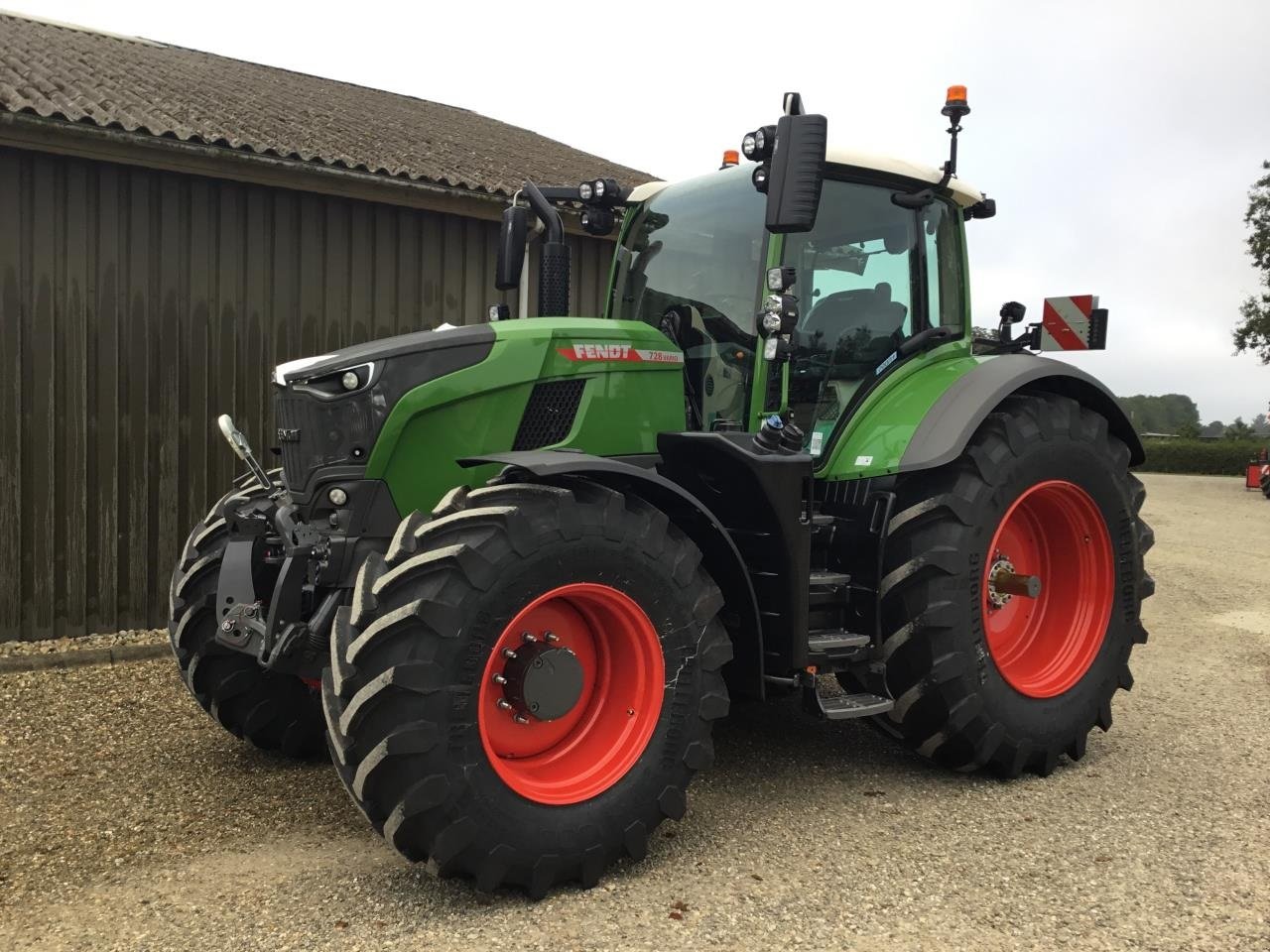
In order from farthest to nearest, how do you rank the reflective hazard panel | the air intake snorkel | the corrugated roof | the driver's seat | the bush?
the bush
the reflective hazard panel
the corrugated roof
the driver's seat
the air intake snorkel

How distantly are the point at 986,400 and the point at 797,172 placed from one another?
4.15ft

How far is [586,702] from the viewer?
11.2 feet

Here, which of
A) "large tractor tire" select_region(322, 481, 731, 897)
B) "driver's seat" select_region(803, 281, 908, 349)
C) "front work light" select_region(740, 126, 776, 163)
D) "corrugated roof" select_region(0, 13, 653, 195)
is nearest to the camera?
"large tractor tire" select_region(322, 481, 731, 897)

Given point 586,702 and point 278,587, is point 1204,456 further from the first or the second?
point 278,587

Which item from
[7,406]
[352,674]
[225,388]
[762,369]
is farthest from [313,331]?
[352,674]

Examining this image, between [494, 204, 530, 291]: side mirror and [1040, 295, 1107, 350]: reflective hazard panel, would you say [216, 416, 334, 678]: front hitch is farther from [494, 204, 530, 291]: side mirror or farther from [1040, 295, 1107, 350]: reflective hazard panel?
[1040, 295, 1107, 350]: reflective hazard panel

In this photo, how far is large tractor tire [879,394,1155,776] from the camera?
12.9ft

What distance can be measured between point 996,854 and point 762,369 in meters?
1.87

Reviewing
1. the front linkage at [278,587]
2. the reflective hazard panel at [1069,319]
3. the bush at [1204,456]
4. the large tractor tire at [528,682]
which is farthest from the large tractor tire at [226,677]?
the bush at [1204,456]

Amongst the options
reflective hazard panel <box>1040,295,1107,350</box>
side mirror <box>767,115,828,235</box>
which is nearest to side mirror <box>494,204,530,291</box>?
side mirror <box>767,115,828,235</box>

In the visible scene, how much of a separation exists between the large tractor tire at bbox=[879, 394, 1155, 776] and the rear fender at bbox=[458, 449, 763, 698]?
61 centimetres

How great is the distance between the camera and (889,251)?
14.6 feet

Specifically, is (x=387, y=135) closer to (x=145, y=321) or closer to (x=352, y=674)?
(x=145, y=321)

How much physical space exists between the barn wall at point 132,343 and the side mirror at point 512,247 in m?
3.56
